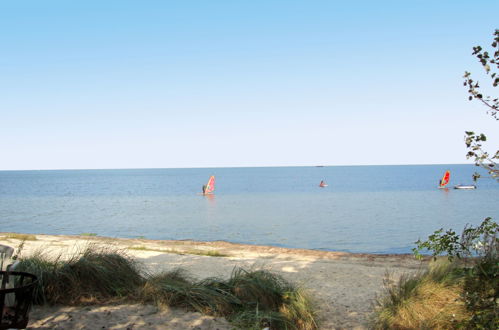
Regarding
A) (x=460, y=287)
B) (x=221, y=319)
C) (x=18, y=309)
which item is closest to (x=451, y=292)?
(x=460, y=287)

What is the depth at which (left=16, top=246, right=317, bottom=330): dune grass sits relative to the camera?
5.12m

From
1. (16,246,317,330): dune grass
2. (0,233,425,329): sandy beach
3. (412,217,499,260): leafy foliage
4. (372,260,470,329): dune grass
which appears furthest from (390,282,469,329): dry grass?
(16,246,317,330): dune grass

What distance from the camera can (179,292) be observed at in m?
5.41

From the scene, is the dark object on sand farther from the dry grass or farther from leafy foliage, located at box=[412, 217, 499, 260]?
the dry grass

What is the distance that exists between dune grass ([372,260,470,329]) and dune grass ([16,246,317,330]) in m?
0.95

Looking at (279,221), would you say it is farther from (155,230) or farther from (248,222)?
(155,230)

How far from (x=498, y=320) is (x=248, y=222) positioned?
2549cm

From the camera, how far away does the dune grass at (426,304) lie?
4.55 m

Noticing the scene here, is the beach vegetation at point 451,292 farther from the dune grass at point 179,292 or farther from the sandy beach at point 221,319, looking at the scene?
the dune grass at point 179,292

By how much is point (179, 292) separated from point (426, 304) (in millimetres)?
3077

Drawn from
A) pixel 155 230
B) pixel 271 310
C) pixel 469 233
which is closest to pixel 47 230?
pixel 155 230

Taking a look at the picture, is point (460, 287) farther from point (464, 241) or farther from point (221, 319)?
point (221, 319)

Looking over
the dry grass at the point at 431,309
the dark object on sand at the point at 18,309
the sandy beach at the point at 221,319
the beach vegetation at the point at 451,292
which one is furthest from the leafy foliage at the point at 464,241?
the dark object on sand at the point at 18,309

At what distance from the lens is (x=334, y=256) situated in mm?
14008
